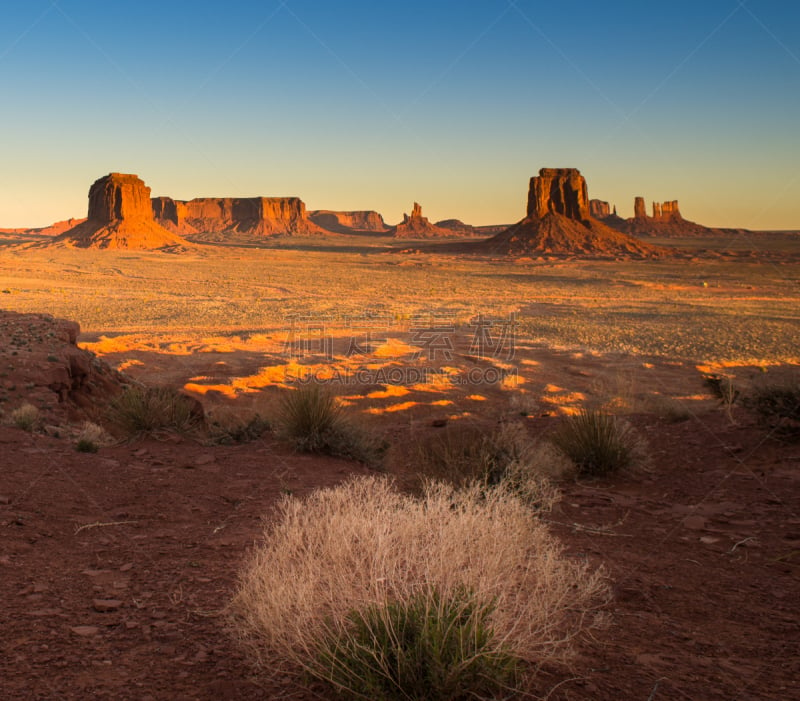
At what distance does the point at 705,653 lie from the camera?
10.4 ft

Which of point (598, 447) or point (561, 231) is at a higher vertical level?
point (561, 231)

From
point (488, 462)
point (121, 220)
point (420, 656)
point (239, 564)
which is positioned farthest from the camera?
point (121, 220)

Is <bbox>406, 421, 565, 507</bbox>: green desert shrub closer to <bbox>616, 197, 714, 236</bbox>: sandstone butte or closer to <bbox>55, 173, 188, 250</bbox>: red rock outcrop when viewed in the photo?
<bbox>55, 173, 188, 250</bbox>: red rock outcrop

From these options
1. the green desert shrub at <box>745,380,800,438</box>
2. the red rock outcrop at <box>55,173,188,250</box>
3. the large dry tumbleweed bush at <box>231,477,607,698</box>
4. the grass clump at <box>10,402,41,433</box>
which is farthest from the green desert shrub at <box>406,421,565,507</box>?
the red rock outcrop at <box>55,173,188,250</box>

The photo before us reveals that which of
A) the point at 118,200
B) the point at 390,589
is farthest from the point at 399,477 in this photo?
the point at 118,200

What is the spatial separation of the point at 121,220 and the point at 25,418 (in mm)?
109027

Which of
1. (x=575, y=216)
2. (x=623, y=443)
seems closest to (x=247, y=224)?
(x=575, y=216)

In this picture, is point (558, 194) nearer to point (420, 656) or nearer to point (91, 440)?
point (91, 440)

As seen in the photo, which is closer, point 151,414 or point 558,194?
point 151,414

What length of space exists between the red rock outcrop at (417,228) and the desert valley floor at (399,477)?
477 ft

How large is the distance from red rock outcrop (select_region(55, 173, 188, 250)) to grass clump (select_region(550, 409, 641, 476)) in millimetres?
95230

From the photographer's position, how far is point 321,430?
27.0 ft

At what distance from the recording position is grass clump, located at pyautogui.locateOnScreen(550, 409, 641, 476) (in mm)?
7684

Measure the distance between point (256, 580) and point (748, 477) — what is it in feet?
19.8
